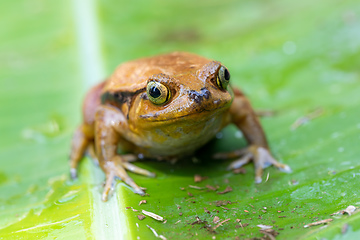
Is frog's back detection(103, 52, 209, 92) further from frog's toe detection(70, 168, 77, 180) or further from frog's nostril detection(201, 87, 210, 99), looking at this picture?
frog's toe detection(70, 168, 77, 180)

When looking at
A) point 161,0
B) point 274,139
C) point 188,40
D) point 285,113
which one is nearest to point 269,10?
point 188,40

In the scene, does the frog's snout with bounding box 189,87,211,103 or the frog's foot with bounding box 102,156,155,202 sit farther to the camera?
the frog's foot with bounding box 102,156,155,202

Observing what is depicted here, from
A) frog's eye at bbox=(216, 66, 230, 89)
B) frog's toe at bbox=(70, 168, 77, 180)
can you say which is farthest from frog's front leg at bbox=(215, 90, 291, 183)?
frog's toe at bbox=(70, 168, 77, 180)

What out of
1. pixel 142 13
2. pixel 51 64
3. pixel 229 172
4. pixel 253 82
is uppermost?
pixel 142 13

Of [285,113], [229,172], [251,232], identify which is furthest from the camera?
[285,113]

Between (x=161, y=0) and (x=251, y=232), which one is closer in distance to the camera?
(x=251, y=232)

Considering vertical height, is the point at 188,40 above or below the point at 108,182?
above

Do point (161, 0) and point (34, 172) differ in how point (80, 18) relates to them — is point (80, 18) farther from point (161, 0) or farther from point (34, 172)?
point (34, 172)
